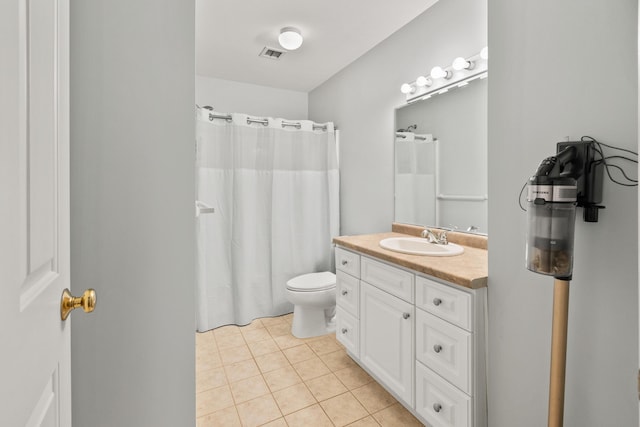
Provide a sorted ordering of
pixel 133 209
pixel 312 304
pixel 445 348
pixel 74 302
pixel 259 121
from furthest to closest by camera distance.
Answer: pixel 259 121, pixel 312 304, pixel 445 348, pixel 133 209, pixel 74 302

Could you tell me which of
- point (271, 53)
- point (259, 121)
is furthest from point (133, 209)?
point (271, 53)

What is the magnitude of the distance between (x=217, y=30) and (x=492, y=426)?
2975 mm

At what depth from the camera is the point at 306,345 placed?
8.02 ft

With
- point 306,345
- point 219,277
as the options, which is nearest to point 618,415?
point 306,345

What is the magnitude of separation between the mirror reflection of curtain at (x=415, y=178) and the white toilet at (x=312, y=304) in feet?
2.84

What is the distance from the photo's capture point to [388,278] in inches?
66.7

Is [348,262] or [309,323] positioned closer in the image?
[348,262]

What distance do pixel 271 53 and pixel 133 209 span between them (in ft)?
7.72

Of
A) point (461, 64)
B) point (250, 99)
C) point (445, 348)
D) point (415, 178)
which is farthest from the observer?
point (250, 99)

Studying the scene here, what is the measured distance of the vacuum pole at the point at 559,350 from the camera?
0.93 metres

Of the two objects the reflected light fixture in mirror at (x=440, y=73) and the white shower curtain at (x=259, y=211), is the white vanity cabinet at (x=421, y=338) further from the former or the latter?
the reflected light fixture in mirror at (x=440, y=73)

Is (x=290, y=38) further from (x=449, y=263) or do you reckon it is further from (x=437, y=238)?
(x=449, y=263)

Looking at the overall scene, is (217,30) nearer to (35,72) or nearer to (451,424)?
(35,72)

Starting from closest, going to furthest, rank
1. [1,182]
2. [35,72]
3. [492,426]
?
[1,182] < [35,72] < [492,426]
